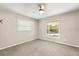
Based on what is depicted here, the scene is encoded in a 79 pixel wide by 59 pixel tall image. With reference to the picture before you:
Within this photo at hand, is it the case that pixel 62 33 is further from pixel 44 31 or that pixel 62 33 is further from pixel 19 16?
pixel 19 16

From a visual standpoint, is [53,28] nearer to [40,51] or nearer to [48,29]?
[48,29]

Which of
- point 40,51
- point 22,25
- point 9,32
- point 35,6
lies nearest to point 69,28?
point 40,51

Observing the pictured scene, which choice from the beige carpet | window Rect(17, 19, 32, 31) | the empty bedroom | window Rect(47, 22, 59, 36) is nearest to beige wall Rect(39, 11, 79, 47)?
the empty bedroom

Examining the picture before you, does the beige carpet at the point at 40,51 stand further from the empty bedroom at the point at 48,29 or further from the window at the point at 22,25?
the window at the point at 22,25

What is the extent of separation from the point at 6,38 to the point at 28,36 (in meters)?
1.77

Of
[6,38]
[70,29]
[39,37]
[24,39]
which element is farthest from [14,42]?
[70,29]

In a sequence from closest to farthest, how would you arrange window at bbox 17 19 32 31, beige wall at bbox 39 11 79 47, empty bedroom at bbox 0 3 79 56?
empty bedroom at bbox 0 3 79 56, beige wall at bbox 39 11 79 47, window at bbox 17 19 32 31

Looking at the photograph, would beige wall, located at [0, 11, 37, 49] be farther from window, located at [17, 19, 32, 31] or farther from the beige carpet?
the beige carpet

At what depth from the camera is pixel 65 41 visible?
3475 mm

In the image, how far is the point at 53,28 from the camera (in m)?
4.39

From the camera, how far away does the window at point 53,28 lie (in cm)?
402

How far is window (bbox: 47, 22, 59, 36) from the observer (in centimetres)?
402

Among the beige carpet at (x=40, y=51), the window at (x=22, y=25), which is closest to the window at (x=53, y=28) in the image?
the beige carpet at (x=40, y=51)

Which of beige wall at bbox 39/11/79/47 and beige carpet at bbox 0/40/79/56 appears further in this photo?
beige wall at bbox 39/11/79/47
